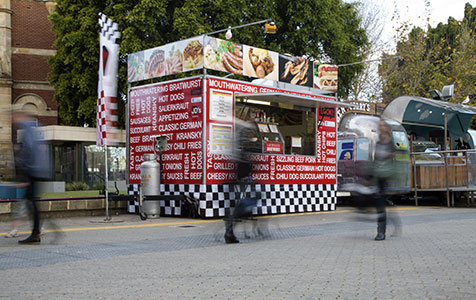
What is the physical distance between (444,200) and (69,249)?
1460cm

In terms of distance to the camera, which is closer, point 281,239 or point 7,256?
→ point 7,256

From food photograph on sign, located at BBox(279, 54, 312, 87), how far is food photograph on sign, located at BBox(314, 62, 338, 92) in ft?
1.00

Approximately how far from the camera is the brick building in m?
38.1

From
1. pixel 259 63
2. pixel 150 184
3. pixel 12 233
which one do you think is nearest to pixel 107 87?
pixel 150 184

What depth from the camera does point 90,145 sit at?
28.4 metres

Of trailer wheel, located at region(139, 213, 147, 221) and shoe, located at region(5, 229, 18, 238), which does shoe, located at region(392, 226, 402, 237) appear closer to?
trailer wheel, located at region(139, 213, 147, 221)

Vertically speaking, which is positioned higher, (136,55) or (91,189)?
(136,55)

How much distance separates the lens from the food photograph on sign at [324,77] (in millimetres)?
16295

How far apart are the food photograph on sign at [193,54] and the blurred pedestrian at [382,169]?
5.29m

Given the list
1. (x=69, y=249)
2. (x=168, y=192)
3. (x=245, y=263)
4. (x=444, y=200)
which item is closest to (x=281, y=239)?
(x=245, y=263)

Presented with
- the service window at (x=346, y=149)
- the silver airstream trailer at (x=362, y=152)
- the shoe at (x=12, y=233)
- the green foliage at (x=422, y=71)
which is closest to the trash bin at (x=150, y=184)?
the shoe at (x=12, y=233)

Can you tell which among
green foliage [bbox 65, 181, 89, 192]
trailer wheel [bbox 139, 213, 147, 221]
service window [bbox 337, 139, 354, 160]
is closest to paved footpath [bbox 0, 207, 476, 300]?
trailer wheel [bbox 139, 213, 147, 221]

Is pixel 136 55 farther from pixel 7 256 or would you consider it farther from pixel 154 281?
pixel 154 281

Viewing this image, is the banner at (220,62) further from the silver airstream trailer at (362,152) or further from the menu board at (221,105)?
the silver airstream trailer at (362,152)
